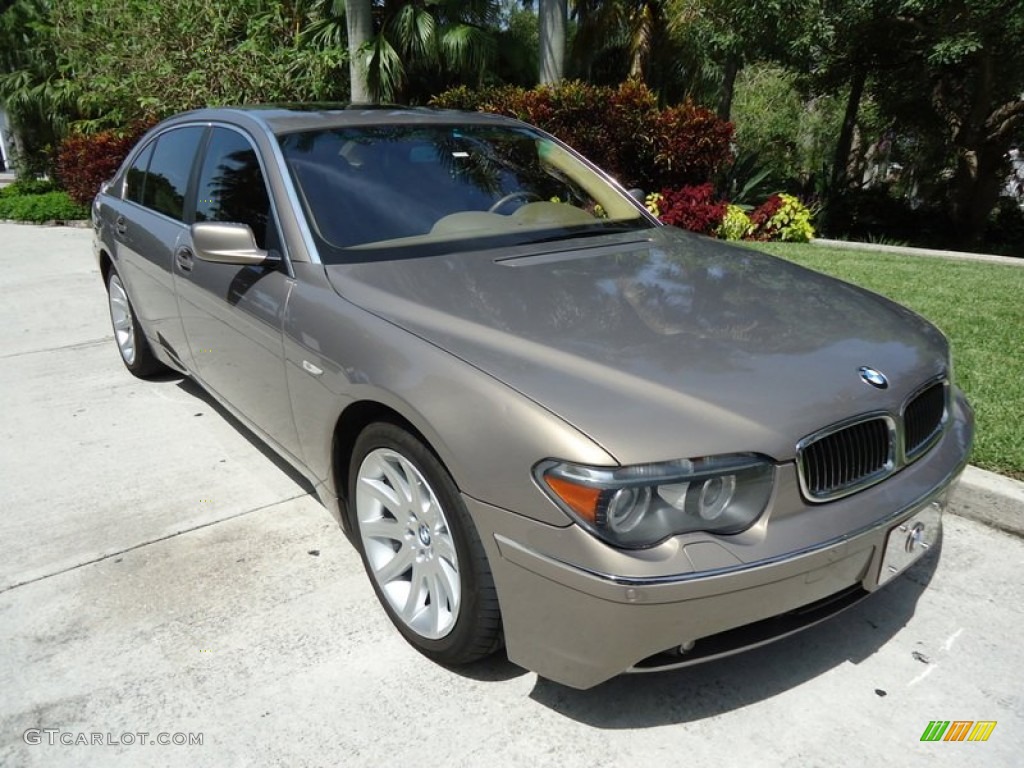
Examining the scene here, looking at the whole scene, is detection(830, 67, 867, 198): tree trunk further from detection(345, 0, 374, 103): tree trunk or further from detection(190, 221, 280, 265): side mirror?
detection(190, 221, 280, 265): side mirror

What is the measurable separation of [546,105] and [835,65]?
7.16 meters

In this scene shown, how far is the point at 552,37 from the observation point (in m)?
11.5

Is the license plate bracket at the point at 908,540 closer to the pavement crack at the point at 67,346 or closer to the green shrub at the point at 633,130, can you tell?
the pavement crack at the point at 67,346

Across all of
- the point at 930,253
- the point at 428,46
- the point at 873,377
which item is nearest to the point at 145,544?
the point at 873,377

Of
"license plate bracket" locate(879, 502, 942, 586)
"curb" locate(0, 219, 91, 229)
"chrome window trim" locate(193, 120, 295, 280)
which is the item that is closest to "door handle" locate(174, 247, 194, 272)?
"chrome window trim" locate(193, 120, 295, 280)

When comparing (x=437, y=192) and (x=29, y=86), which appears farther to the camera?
(x=29, y=86)

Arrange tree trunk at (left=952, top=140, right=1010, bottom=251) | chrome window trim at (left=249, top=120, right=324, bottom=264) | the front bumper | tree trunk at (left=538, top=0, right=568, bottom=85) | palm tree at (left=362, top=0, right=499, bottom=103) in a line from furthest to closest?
tree trunk at (left=952, top=140, right=1010, bottom=251)
palm tree at (left=362, top=0, right=499, bottom=103)
tree trunk at (left=538, top=0, right=568, bottom=85)
chrome window trim at (left=249, top=120, right=324, bottom=264)
the front bumper

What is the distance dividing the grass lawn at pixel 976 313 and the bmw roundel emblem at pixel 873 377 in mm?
1494

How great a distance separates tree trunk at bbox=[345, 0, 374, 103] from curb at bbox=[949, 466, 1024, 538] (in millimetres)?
9598

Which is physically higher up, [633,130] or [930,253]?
[633,130]

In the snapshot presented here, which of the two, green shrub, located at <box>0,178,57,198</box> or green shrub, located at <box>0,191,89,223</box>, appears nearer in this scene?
green shrub, located at <box>0,191,89,223</box>

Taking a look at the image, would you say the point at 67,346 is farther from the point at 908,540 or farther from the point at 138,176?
the point at 908,540

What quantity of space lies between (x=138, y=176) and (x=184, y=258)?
1340 mm

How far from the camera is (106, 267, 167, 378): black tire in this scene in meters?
4.86
